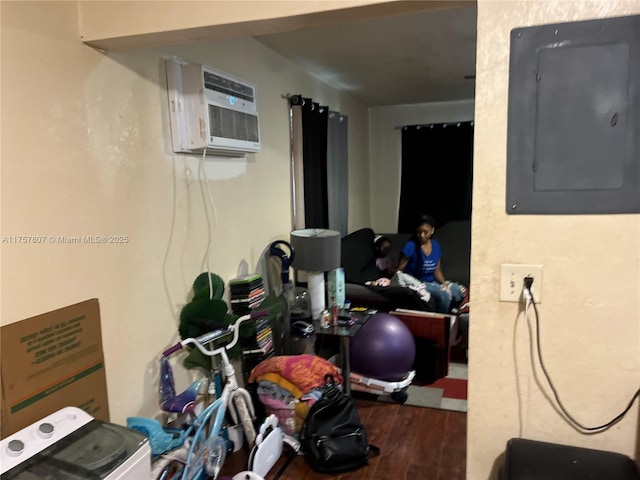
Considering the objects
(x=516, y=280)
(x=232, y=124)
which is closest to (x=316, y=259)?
(x=232, y=124)

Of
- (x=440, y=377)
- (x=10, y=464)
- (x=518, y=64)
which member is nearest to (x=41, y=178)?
(x=10, y=464)

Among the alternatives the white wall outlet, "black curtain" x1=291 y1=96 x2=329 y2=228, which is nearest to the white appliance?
the white wall outlet

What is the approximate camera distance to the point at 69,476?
51.7 inches

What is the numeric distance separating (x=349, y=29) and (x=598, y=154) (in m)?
1.95

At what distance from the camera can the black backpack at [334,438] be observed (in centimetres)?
229

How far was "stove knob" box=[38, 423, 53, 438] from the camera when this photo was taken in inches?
56.1

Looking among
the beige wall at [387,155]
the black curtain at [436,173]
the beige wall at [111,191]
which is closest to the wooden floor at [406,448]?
the beige wall at [111,191]

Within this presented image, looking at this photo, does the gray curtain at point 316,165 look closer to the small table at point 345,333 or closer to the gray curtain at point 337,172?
the gray curtain at point 337,172

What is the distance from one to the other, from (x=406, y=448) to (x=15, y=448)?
1815 millimetres

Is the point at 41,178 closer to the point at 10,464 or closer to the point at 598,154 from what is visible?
the point at 10,464

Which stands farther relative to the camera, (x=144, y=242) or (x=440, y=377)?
(x=440, y=377)

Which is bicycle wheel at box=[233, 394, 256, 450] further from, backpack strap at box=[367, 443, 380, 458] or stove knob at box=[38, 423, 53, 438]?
stove knob at box=[38, 423, 53, 438]

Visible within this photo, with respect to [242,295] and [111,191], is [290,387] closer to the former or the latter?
[242,295]

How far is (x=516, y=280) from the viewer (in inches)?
52.8
